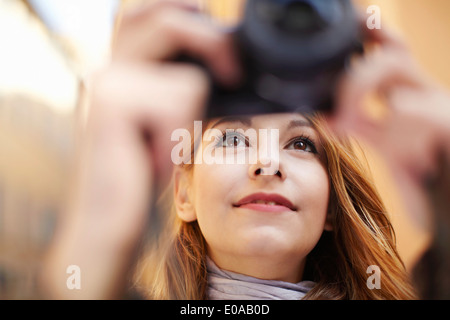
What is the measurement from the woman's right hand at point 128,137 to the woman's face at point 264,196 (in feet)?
0.31

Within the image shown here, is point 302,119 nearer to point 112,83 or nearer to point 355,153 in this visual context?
point 355,153

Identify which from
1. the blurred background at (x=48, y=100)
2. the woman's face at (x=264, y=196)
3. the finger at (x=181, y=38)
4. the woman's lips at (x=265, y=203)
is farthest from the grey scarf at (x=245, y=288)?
the finger at (x=181, y=38)

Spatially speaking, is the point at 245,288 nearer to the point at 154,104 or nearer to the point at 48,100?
the point at 154,104

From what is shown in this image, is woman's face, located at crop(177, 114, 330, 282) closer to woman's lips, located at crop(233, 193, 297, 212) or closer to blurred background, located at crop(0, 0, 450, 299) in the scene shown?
woman's lips, located at crop(233, 193, 297, 212)

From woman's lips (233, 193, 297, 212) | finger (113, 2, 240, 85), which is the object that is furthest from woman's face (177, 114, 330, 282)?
finger (113, 2, 240, 85)

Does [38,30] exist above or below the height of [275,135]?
above

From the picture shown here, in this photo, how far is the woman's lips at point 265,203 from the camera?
1031mm

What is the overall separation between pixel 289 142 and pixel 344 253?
10.4 inches

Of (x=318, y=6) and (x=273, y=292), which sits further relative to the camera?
(x=273, y=292)

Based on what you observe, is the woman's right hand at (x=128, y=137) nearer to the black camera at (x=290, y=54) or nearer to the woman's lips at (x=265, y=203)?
the black camera at (x=290, y=54)

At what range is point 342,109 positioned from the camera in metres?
1.04
